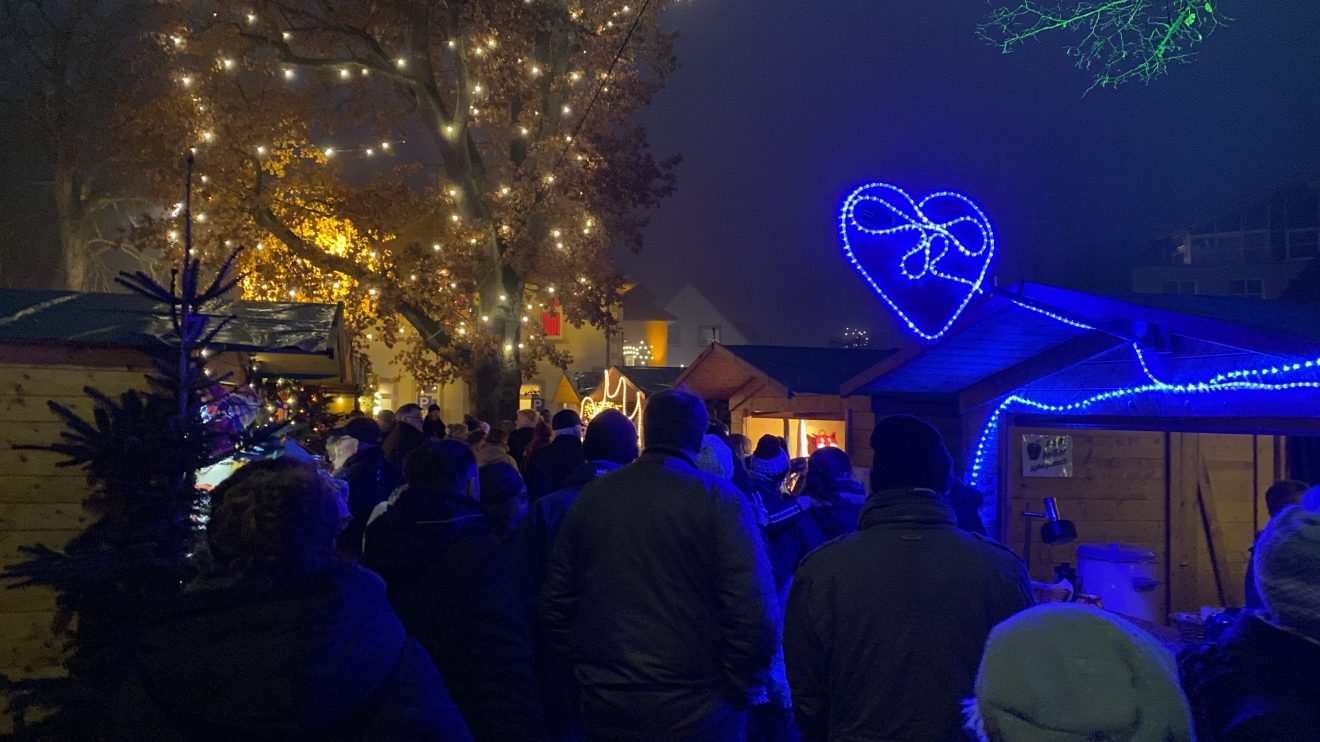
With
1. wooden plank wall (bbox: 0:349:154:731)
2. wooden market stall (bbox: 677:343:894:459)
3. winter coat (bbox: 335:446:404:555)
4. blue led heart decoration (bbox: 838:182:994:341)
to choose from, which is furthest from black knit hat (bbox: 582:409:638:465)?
wooden market stall (bbox: 677:343:894:459)

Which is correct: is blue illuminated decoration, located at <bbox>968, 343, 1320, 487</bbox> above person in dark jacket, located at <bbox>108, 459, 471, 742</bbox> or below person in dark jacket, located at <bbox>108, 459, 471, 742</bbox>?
above

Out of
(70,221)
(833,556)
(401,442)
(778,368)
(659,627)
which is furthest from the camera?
(70,221)

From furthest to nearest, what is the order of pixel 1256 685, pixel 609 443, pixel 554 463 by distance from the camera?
pixel 554 463
pixel 609 443
pixel 1256 685

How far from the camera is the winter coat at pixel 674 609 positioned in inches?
130

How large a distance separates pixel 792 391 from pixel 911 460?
30.0ft

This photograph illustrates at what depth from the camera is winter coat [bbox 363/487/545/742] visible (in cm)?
288

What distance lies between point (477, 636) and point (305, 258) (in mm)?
17072

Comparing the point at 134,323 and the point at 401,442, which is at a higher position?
the point at 134,323

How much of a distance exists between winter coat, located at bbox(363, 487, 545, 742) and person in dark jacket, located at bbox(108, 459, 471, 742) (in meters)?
0.70

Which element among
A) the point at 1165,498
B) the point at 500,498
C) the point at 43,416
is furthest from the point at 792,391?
the point at 43,416

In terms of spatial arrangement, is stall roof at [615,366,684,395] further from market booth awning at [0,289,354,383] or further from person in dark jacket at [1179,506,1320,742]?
person in dark jacket at [1179,506,1320,742]

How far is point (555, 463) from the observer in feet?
20.5

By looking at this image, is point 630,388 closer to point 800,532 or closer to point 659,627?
point 800,532

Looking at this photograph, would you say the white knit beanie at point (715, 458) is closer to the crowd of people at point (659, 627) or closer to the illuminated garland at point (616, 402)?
the crowd of people at point (659, 627)
